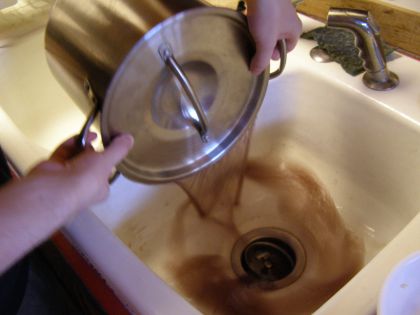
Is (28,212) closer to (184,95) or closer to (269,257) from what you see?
(184,95)

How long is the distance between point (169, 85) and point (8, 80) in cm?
47

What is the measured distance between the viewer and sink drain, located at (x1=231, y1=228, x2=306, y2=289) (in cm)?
66

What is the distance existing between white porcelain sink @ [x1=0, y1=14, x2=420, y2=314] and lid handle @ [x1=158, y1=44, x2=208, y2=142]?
159 millimetres

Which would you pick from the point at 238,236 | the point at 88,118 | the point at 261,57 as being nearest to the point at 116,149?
the point at 88,118

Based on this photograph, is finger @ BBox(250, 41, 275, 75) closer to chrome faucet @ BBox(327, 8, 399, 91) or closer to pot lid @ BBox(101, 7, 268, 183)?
pot lid @ BBox(101, 7, 268, 183)

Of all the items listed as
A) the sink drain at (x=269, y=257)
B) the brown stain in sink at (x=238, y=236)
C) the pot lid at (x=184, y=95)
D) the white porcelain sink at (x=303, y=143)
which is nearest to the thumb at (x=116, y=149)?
the pot lid at (x=184, y=95)

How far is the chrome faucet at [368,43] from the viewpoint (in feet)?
1.80

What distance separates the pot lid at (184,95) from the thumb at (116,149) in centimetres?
2

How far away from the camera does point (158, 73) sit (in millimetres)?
380

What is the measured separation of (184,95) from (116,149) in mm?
107

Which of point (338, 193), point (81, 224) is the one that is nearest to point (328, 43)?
point (338, 193)

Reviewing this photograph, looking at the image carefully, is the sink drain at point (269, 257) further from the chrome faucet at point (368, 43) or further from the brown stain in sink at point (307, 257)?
the chrome faucet at point (368, 43)

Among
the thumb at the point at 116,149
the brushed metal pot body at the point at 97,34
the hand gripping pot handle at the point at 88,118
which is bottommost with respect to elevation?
the thumb at the point at 116,149

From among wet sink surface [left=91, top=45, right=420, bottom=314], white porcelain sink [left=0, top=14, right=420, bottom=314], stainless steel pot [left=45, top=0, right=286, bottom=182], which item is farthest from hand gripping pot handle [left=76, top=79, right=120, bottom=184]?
wet sink surface [left=91, top=45, right=420, bottom=314]
